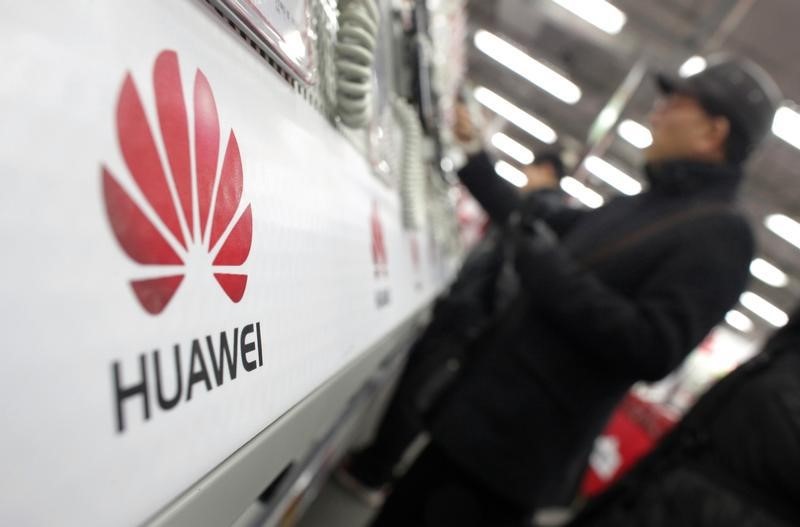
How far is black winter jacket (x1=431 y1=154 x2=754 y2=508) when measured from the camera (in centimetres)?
77

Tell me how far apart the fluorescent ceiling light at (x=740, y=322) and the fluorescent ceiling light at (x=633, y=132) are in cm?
579

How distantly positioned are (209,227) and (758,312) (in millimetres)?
11250

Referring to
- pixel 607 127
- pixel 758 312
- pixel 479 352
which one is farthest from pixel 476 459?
pixel 758 312

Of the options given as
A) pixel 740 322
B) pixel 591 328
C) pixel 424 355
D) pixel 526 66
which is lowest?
pixel 740 322

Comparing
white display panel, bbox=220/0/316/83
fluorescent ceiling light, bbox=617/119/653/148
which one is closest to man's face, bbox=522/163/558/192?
white display panel, bbox=220/0/316/83

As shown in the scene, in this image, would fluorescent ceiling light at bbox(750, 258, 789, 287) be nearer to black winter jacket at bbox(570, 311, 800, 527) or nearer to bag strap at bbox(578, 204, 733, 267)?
black winter jacket at bbox(570, 311, 800, 527)

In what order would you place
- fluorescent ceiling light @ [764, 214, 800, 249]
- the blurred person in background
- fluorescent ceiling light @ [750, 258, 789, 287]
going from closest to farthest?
1. the blurred person in background
2. fluorescent ceiling light @ [764, 214, 800, 249]
3. fluorescent ceiling light @ [750, 258, 789, 287]

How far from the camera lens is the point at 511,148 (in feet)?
26.7

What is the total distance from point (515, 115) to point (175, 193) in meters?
7.05

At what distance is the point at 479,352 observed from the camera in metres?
1.08

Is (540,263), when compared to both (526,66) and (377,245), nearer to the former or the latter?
(377,245)

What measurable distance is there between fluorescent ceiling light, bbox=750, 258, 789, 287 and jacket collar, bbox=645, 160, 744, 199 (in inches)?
305

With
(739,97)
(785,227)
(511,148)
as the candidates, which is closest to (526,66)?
(511,148)

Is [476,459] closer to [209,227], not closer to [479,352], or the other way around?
[479,352]
